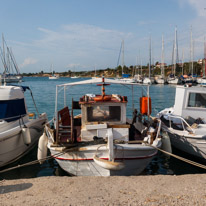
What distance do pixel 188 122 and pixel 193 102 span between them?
1040 mm

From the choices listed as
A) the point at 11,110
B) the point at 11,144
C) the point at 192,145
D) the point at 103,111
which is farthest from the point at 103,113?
the point at 11,110

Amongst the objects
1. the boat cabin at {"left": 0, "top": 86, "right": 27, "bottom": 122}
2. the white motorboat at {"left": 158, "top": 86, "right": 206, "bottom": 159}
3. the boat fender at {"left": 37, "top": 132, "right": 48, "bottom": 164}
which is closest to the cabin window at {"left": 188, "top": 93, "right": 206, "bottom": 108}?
the white motorboat at {"left": 158, "top": 86, "right": 206, "bottom": 159}

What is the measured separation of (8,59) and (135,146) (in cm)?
6253

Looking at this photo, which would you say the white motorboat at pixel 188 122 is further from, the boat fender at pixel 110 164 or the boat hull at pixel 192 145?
the boat fender at pixel 110 164

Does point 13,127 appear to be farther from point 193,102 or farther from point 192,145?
point 193,102

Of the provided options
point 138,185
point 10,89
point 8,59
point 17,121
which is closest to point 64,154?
point 138,185

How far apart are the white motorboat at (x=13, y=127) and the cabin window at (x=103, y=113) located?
3349 mm

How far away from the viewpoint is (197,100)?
38.5ft

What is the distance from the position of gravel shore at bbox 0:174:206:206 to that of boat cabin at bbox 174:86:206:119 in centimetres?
505

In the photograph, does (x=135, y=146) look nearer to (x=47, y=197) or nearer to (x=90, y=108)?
(x=90, y=108)

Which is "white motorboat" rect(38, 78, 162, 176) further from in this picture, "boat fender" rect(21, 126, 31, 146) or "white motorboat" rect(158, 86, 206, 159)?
"white motorboat" rect(158, 86, 206, 159)

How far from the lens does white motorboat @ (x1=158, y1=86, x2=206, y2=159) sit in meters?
9.91

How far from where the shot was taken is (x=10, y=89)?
11000 millimetres

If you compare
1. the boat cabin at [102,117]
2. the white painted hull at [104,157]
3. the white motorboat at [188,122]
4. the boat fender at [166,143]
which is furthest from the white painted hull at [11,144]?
the white motorboat at [188,122]
